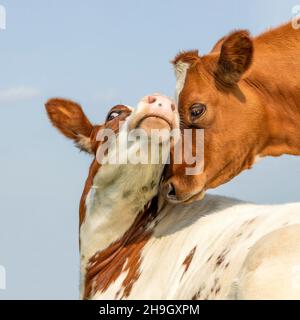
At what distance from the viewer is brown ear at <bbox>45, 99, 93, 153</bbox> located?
7949 mm

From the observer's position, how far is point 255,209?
6.71 metres

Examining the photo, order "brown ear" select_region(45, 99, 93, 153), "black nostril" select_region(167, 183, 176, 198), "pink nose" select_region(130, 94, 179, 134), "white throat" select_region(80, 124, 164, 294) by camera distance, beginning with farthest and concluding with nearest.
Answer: "brown ear" select_region(45, 99, 93, 153)
"black nostril" select_region(167, 183, 176, 198)
"white throat" select_region(80, 124, 164, 294)
"pink nose" select_region(130, 94, 179, 134)

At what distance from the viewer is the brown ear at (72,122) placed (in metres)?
7.95

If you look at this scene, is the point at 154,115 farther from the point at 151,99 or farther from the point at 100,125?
the point at 100,125

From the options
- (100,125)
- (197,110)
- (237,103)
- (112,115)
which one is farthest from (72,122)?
(237,103)

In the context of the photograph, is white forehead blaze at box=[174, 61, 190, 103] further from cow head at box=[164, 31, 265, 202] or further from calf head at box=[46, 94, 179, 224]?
calf head at box=[46, 94, 179, 224]

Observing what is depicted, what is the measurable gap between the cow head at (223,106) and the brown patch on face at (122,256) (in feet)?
4.84

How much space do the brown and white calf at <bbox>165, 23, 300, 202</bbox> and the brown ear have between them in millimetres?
969

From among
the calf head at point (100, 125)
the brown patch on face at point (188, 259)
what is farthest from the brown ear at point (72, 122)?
the brown patch on face at point (188, 259)

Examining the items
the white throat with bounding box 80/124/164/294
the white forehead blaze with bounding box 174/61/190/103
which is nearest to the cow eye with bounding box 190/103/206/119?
the white forehead blaze with bounding box 174/61/190/103

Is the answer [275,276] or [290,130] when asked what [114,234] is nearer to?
[275,276]

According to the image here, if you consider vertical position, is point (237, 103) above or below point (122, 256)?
above

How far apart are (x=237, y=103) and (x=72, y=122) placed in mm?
2177

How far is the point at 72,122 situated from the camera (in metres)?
8.08
